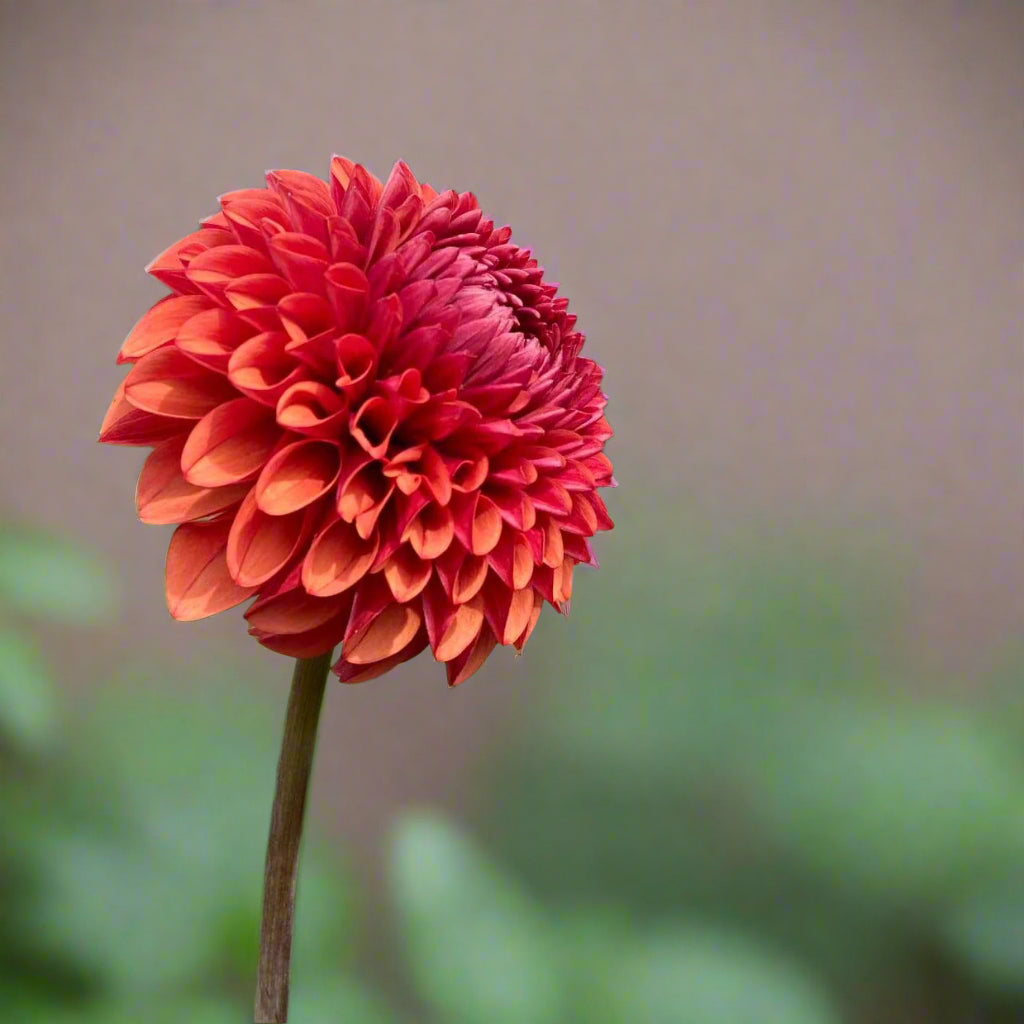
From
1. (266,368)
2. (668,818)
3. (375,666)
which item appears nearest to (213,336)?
(266,368)

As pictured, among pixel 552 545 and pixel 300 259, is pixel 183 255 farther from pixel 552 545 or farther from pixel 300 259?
pixel 552 545

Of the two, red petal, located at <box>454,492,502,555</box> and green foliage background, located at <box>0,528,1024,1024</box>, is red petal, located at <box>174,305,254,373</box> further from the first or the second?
green foliage background, located at <box>0,528,1024,1024</box>

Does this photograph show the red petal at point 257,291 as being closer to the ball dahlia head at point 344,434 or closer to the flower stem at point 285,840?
the ball dahlia head at point 344,434

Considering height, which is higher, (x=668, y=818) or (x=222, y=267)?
(x=222, y=267)

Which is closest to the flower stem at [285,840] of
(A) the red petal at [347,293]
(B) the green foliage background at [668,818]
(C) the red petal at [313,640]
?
(C) the red petal at [313,640]

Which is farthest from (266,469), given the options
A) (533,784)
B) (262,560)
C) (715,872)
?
(715,872)
